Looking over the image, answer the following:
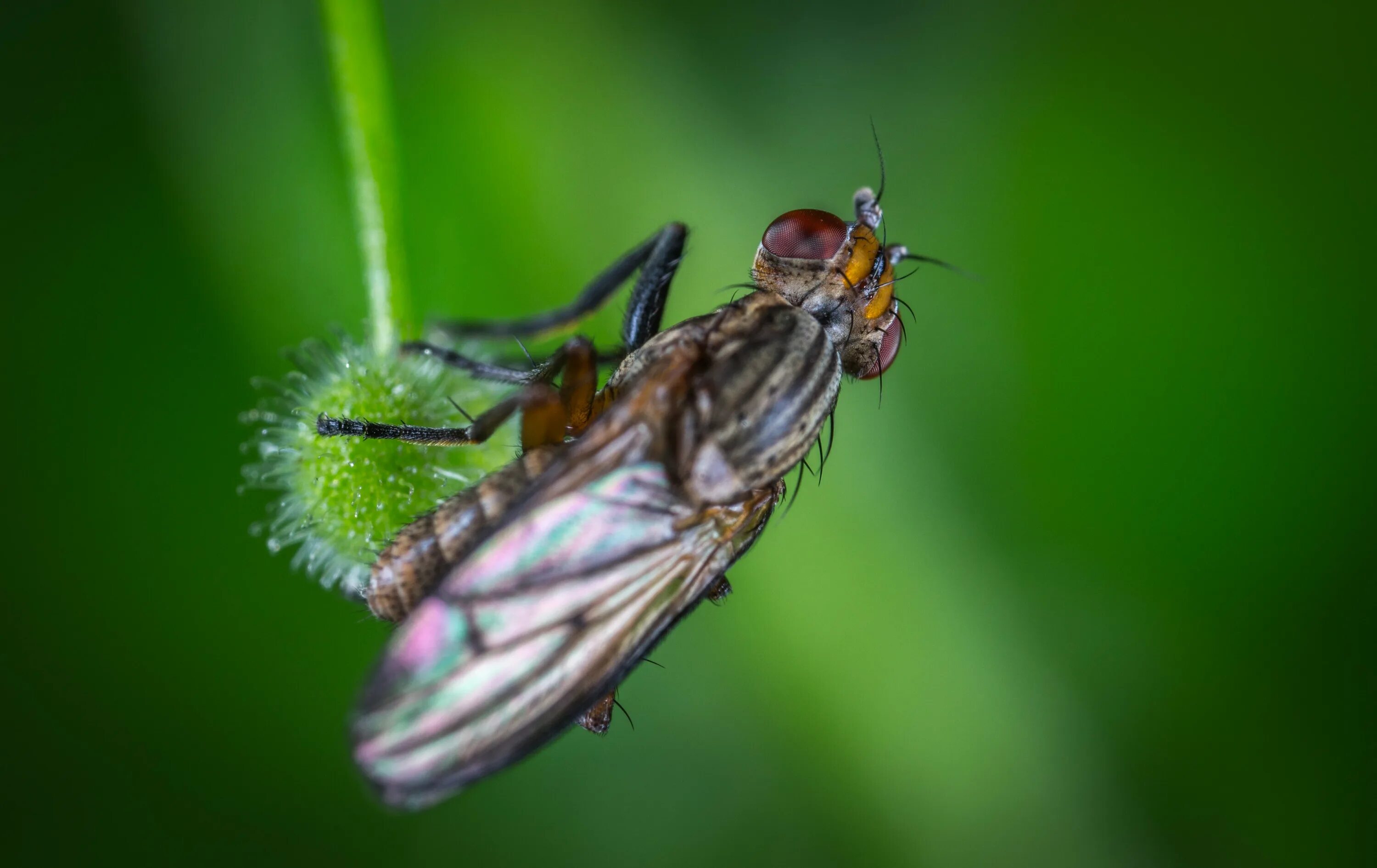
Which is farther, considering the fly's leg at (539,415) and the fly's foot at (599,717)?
the fly's foot at (599,717)

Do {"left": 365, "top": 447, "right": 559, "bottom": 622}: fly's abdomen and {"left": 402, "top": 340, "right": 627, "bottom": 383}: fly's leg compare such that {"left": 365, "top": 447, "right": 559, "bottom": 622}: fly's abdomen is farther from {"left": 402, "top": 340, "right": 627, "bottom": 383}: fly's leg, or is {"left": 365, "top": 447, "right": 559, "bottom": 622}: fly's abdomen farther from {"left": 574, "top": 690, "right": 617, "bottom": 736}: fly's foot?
{"left": 574, "top": 690, "right": 617, "bottom": 736}: fly's foot

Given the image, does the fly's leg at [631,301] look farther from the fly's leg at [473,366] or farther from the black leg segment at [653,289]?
the fly's leg at [473,366]

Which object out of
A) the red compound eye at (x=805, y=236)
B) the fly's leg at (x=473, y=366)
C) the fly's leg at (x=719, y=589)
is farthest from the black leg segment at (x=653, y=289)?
the fly's leg at (x=719, y=589)

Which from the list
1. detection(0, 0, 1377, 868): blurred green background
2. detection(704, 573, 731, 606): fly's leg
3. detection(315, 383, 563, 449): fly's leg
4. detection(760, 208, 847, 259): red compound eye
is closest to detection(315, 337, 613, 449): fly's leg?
detection(315, 383, 563, 449): fly's leg

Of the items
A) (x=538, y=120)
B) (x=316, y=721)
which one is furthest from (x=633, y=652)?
(x=538, y=120)

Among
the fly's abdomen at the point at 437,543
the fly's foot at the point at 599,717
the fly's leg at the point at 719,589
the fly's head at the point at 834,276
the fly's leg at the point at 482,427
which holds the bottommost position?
the fly's foot at the point at 599,717

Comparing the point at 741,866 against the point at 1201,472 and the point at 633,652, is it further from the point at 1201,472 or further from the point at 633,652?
the point at 1201,472

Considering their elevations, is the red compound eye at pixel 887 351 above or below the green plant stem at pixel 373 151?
below

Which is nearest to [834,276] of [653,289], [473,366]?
[653,289]
